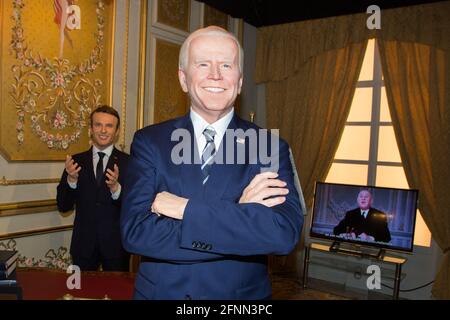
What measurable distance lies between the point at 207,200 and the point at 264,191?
0.60ft

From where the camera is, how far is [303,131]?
5.43 m

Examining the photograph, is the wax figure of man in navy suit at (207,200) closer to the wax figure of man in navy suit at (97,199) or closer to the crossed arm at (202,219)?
the crossed arm at (202,219)

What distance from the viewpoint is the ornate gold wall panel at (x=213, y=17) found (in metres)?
5.02

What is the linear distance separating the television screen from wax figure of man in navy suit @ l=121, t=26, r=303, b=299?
3479 mm

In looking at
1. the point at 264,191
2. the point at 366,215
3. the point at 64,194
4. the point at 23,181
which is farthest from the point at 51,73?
the point at 366,215

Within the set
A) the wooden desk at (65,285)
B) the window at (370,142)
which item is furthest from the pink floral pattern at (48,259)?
the window at (370,142)

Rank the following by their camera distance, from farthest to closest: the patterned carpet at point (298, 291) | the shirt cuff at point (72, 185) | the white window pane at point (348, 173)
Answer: the white window pane at point (348, 173), the patterned carpet at point (298, 291), the shirt cuff at point (72, 185)

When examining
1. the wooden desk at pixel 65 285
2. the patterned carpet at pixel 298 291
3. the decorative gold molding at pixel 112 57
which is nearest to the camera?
the wooden desk at pixel 65 285

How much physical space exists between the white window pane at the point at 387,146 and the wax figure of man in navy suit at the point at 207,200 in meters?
3.96

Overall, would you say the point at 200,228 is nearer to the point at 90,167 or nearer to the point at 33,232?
the point at 90,167

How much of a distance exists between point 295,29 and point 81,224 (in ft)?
12.7

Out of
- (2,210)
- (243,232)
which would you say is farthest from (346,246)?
(243,232)

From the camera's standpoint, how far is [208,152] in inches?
53.5

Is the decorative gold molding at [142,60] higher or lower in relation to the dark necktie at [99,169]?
higher
